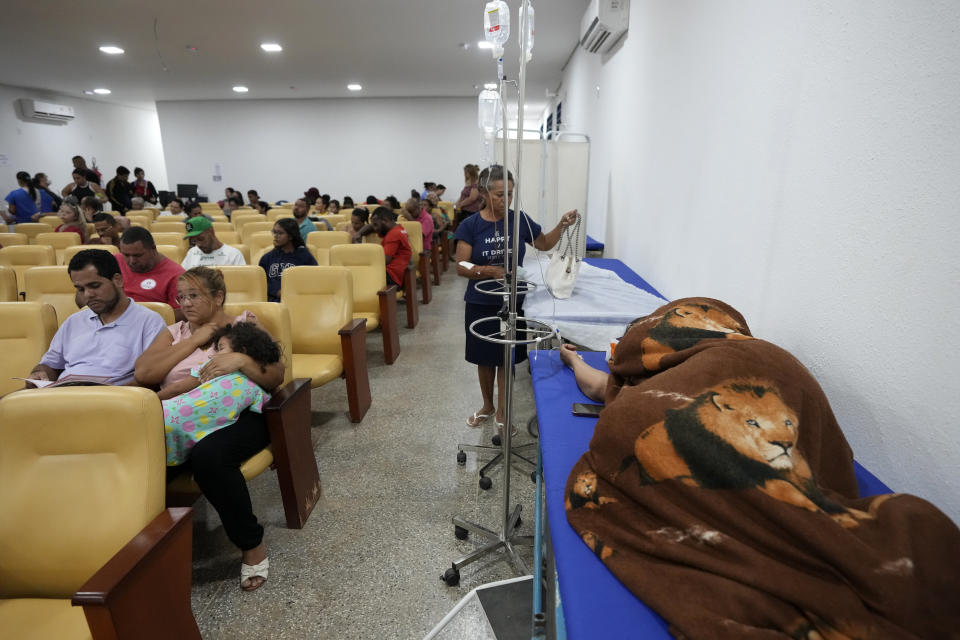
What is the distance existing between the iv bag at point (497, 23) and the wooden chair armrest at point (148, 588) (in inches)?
61.9

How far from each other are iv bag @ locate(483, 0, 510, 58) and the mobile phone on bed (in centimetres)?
108

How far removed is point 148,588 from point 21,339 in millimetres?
1668

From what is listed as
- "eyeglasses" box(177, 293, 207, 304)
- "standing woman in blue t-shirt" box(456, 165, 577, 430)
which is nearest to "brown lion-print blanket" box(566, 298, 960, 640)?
"standing woman in blue t-shirt" box(456, 165, 577, 430)

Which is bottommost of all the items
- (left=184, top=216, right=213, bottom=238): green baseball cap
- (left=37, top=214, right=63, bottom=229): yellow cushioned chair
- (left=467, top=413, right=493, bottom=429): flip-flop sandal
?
(left=467, top=413, right=493, bottom=429): flip-flop sandal

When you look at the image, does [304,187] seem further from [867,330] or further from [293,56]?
Result: [867,330]

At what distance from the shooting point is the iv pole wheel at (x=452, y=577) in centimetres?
164

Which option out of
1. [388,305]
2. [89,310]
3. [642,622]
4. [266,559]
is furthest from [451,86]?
[642,622]

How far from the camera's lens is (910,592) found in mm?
608

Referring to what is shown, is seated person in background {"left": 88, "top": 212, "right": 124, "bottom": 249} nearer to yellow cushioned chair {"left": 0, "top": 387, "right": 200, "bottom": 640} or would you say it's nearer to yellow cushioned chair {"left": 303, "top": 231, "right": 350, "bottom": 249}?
yellow cushioned chair {"left": 303, "top": 231, "right": 350, "bottom": 249}

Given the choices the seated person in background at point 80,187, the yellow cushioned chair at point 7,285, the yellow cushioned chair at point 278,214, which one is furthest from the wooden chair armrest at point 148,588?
the seated person in background at point 80,187

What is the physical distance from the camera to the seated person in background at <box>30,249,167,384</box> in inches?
71.6

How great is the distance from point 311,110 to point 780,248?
11716 mm

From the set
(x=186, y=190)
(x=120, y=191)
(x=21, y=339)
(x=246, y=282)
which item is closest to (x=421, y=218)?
(x=246, y=282)

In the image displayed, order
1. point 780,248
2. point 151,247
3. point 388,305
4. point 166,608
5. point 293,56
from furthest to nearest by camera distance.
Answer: point 293,56 < point 388,305 < point 151,247 < point 780,248 < point 166,608
